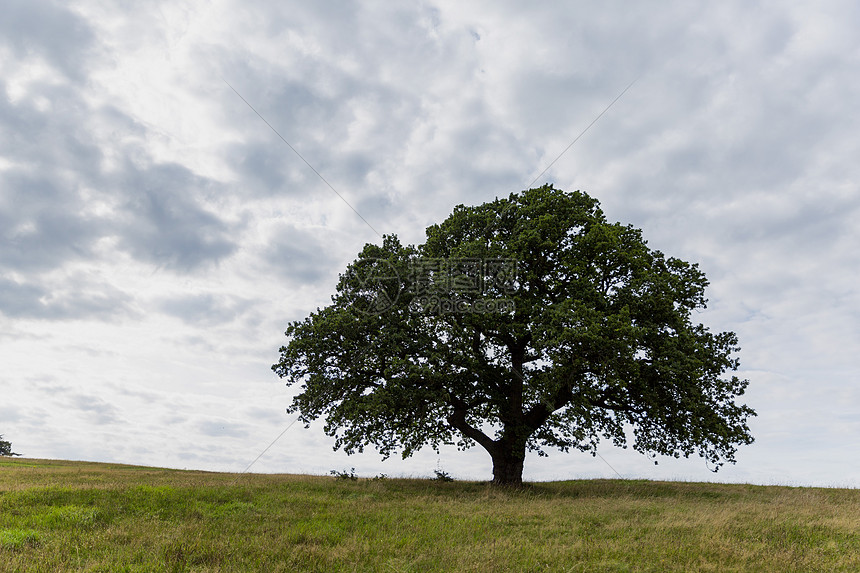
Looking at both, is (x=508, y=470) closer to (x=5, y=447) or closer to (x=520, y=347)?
(x=520, y=347)

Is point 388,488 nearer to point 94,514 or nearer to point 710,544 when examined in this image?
point 94,514

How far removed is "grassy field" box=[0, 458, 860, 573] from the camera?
35.4 feet

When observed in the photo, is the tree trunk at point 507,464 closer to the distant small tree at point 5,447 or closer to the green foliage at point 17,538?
the green foliage at point 17,538

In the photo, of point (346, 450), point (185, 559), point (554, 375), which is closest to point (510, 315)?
point (554, 375)

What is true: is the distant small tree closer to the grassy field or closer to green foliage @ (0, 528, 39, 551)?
the grassy field

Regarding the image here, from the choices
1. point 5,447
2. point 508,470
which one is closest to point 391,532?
point 508,470

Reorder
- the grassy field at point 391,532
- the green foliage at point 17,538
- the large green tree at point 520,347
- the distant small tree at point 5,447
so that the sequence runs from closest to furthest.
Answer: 1. the grassy field at point 391,532
2. the green foliage at point 17,538
3. the large green tree at point 520,347
4. the distant small tree at point 5,447

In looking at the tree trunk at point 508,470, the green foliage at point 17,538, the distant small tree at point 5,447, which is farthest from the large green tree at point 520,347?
the distant small tree at point 5,447

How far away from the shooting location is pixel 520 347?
26.0m

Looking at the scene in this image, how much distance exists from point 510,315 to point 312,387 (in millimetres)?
10039

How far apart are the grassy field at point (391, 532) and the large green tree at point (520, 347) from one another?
4.24 metres

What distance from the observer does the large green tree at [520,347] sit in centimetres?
2231

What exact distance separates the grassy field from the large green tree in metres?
4.24

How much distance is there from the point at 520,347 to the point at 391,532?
14.2 meters
